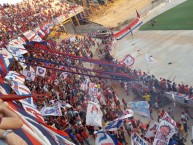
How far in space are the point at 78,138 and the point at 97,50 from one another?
24.0 metres

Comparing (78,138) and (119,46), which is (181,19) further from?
(78,138)

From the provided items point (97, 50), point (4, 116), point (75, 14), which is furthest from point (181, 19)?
point (4, 116)

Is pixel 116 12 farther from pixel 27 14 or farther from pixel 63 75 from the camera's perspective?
pixel 63 75

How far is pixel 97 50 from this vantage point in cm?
3919

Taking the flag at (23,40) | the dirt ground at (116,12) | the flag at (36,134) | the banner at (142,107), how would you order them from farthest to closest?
1. the dirt ground at (116,12)
2. the flag at (23,40)
3. the banner at (142,107)
4. the flag at (36,134)

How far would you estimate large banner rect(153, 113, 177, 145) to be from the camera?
12594mm

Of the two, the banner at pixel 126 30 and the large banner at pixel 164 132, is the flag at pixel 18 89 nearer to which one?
the large banner at pixel 164 132

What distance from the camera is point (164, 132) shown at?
12.7 m

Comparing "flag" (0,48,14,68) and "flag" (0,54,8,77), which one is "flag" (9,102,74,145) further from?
"flag" (0,48,14,68)

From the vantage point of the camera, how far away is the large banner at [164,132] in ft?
41.3

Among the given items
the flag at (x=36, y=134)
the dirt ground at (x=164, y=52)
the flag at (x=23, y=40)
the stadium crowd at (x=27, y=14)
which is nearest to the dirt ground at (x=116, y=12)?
the stadium crowd at (x=27, y=14)

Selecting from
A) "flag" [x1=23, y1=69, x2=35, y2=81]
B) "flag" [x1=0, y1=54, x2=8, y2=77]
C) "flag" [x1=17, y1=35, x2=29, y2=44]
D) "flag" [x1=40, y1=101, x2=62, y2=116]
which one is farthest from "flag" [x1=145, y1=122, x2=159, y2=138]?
"flag" [x1=17, y1=35, x2=29, y2=44]

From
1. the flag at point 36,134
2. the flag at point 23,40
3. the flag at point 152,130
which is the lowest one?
the flag at point 152,130

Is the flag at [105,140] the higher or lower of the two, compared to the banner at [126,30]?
lower
